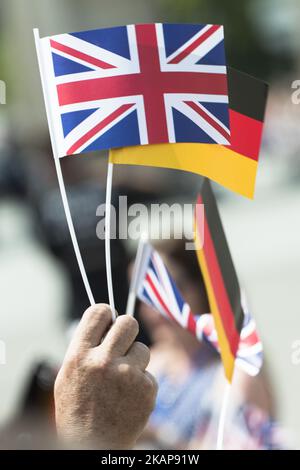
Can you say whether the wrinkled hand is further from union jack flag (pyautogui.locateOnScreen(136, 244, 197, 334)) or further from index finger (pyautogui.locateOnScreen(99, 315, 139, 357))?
union jack flag (pyautogui.locateOnScreen(136, 244, 197, 334))

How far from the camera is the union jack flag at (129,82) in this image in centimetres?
146

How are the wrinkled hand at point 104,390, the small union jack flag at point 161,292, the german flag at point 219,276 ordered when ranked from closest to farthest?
the wrinkled hand at point 104,390, the german flag at point 219,276, the small union jack flag at point 161,292

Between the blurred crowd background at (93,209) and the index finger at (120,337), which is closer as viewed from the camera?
the index finger at (120,337)

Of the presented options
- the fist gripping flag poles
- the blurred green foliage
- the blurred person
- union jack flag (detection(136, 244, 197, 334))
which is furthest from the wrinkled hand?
the blurred green foliage

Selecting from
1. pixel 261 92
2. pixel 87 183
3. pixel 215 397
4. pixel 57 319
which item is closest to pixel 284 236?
pixel 57 319

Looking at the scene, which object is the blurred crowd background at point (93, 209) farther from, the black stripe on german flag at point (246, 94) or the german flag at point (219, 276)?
the black stripe on german flag at point (246, 94)

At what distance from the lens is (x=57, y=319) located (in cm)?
657

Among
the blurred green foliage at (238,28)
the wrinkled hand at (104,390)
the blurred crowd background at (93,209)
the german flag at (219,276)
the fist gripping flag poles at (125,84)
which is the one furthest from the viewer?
the blurred green foliage at (238,28)

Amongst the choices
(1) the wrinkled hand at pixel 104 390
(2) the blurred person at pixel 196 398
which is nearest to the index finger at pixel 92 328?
(1) the wrinkled hand at pixel 104 390

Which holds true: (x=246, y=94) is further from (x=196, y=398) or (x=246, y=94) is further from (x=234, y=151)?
(x=196, y=398)

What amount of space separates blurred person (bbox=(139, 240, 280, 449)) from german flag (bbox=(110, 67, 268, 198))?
2.97ft

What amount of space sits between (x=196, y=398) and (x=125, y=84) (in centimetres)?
129

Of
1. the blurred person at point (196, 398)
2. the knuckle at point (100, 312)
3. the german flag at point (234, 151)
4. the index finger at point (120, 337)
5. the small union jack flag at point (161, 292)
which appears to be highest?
the german flag at point (234, 151)

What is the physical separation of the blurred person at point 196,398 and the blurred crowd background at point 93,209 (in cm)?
17
